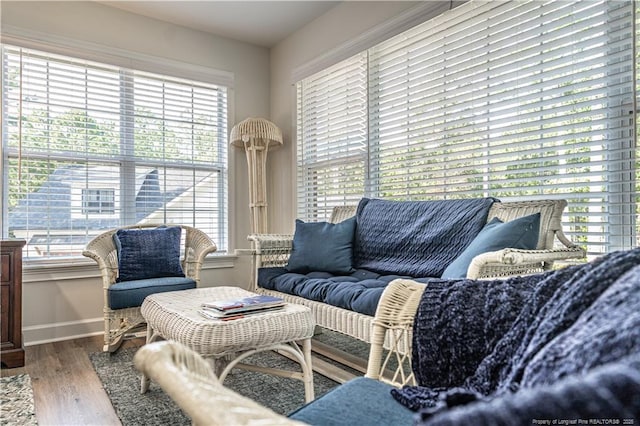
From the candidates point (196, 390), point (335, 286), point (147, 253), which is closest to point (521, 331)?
point (196, 390)

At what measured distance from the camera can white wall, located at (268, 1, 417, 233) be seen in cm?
343

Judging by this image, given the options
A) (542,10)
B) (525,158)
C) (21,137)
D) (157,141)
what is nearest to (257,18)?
(157,141)

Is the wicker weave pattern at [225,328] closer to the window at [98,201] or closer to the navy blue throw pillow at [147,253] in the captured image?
the navy blue throw pillow at [147,253]

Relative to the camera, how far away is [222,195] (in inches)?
164

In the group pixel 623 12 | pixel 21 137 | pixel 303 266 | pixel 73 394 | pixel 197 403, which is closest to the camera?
pixel 197 403

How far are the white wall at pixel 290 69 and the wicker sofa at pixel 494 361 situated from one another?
111 inches

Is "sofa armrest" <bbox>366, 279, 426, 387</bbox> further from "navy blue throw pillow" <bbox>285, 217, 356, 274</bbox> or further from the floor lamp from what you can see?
the floor lamp

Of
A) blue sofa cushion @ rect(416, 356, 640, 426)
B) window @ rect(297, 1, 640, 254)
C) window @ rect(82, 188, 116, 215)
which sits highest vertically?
window @ rect(297, 1, 640, 254)

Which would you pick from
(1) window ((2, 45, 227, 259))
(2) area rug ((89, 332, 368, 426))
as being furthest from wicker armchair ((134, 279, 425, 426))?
(1) window ((2, 45, 227, 259))

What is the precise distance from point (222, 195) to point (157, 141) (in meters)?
0.79

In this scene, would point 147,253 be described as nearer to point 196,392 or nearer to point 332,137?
point 332,137

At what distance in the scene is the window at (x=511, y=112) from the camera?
1994 mm

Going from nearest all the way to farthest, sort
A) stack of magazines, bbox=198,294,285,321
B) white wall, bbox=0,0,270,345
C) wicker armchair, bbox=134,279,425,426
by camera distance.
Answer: wicker armchair, bbox=134,279,425,426 < stack of magazines, bbox=198,294,285,321 < white wall, bbox=0,0,270,345

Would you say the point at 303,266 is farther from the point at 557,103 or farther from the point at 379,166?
the point at 557,103
